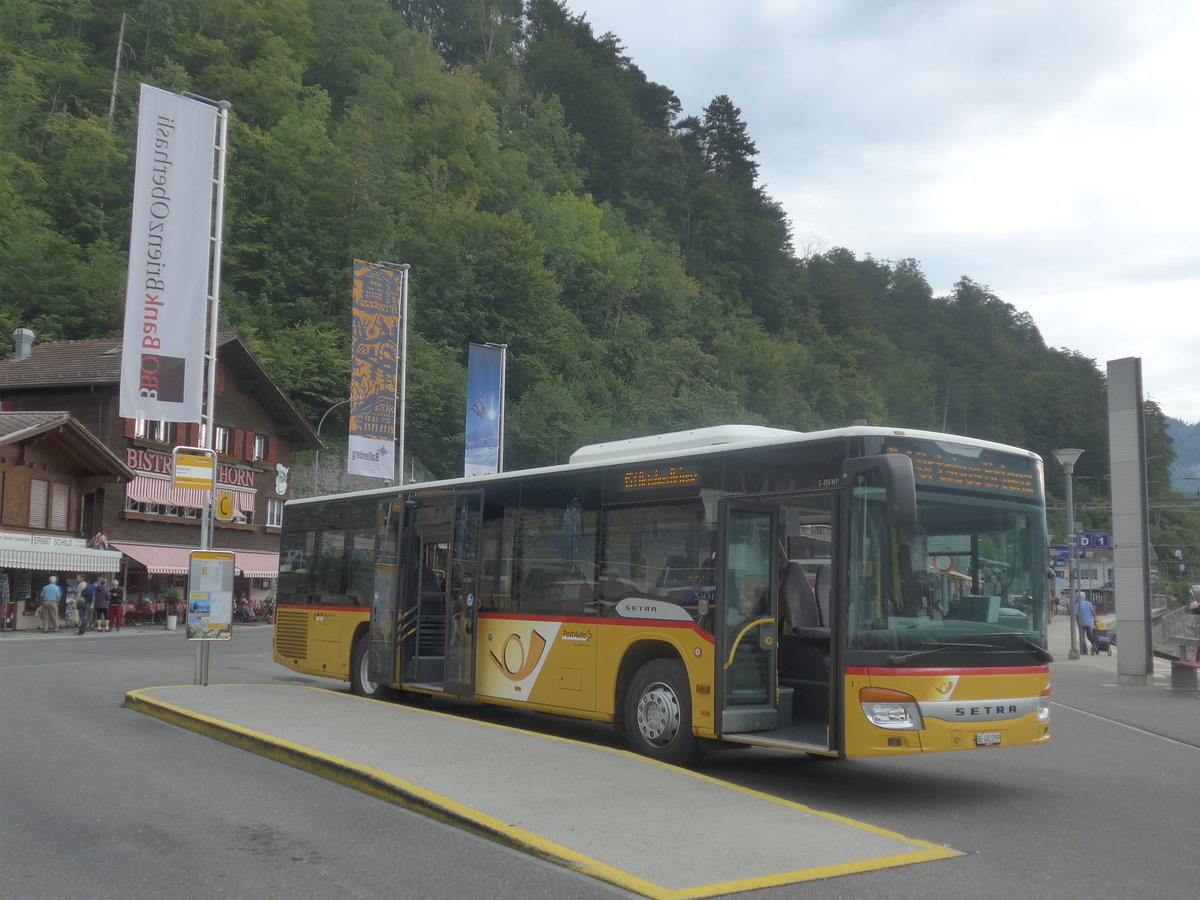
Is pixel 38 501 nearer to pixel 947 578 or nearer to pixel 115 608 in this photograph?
pixel 115 608

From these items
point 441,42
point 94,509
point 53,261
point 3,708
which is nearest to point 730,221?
point 441,42

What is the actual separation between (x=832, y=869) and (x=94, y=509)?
40058 mm

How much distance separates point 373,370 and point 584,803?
21.5 m

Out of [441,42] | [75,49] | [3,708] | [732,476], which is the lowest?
[3,708]

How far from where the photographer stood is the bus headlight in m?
8.66

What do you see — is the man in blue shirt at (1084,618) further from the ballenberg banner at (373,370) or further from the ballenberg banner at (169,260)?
the ballenberg banner at (169,260)

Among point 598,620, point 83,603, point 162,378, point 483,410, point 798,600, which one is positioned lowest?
point 83,603

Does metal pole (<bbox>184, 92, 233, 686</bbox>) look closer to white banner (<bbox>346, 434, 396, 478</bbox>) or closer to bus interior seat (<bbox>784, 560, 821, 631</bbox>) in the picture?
bus interior seat (<bbox>784, 560, 821, 631</bbox>)

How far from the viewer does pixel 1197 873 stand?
6.86 m

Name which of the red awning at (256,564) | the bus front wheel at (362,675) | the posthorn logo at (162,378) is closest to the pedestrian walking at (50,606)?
the red awning at (256,564)

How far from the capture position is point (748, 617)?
9875 mm

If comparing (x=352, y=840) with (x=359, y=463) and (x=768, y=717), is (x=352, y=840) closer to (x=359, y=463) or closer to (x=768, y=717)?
(x=768, y=717)

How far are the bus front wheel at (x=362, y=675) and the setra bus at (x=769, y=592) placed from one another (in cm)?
236

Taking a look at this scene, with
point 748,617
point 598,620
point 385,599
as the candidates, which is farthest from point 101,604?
point 748,617
